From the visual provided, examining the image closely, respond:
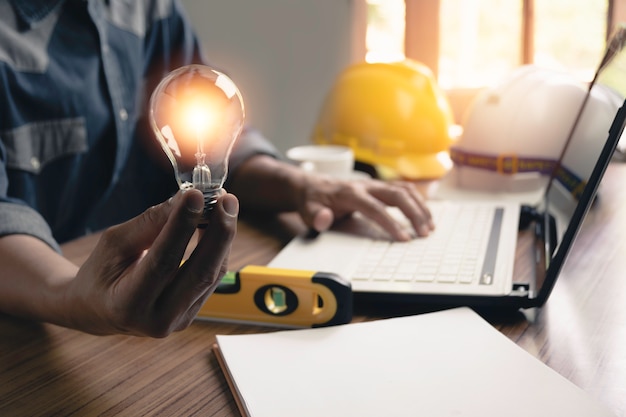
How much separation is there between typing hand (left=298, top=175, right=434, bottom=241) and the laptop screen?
6.4 inches

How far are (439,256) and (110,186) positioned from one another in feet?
2.09

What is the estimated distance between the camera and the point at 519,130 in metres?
1.11

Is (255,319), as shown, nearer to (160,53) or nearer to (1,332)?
(1,332)

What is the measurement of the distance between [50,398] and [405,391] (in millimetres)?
270

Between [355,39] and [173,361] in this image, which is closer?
[173,361]

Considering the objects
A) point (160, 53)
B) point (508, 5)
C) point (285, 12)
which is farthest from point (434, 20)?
point (160, 53)

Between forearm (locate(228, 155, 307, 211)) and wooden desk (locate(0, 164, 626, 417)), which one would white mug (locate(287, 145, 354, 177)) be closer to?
forearm (locate(228, 155, 307, 211))

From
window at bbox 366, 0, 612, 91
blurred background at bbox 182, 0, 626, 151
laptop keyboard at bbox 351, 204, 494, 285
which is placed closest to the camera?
laptop keyboard at bbox 351, 204, 494, 285

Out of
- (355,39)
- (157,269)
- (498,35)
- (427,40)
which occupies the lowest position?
(498,35)

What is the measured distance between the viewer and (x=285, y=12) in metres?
2.30

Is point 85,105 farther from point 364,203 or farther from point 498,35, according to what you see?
point 498,35

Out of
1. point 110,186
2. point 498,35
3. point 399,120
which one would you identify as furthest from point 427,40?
point 110,186

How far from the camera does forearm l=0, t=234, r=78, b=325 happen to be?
0.55 m

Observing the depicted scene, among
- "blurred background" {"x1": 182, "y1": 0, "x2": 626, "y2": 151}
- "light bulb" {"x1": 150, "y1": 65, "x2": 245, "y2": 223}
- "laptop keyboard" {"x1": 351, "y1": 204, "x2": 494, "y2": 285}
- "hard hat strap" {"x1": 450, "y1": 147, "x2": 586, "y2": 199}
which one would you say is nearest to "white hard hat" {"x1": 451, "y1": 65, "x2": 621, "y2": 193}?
"hard hat strap" {"x1": 450, "y1": 147, "x2": 586, "y2": 199}
